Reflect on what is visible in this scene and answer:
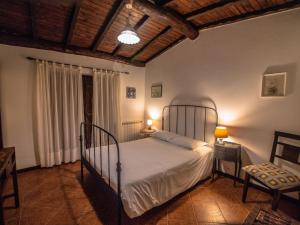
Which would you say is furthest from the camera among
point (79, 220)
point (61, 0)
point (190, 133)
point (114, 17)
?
point (190, 133)

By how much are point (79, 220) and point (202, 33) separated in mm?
3745

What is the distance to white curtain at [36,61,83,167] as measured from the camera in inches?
122

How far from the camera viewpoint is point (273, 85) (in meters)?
2.34

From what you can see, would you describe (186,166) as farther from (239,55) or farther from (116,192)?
(239,55)

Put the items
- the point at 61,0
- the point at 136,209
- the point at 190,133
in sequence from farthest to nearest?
the point at 190,133
the point at 61,0
the point at 136,209

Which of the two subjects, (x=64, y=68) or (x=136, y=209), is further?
(x=64, y=68)

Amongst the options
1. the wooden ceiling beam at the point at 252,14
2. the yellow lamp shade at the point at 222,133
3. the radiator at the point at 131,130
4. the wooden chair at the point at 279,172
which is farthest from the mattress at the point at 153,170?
the wooden ceiling beam at the point at 252,14

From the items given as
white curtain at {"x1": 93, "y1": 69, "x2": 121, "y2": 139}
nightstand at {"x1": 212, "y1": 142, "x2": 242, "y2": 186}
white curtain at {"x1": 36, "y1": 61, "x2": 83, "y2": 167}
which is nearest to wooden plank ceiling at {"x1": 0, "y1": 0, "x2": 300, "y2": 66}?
white curtain at {"x1": 36, "y1": 61, "x2": 83, "y2": 167}

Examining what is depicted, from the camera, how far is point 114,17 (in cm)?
260

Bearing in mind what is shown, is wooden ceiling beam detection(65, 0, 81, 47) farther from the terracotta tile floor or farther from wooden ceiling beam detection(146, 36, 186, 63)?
the terracotta tile floor

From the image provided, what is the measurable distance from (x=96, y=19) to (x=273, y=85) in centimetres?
307

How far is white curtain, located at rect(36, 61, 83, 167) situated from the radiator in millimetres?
1207

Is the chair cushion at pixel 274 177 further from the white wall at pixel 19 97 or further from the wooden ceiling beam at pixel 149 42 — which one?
the white wall at pixel 19 97

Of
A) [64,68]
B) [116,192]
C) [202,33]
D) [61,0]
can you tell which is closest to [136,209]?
[116,192]
